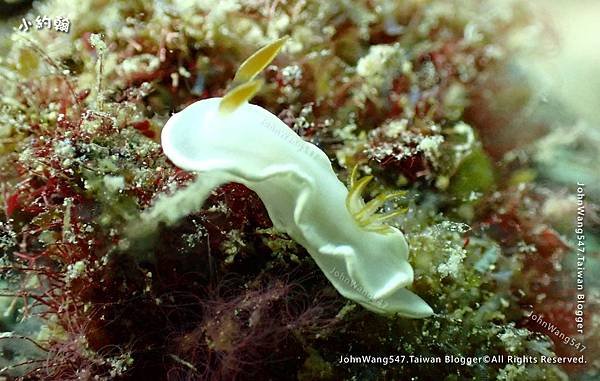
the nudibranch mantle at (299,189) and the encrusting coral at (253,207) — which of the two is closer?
the nudibranch mantle at (299,189)

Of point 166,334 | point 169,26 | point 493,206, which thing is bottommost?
point 166,334

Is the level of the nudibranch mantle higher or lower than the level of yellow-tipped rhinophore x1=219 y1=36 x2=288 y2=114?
lower

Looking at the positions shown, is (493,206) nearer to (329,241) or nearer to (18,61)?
(329,241)

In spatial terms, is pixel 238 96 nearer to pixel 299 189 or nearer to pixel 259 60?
pixel 259 60

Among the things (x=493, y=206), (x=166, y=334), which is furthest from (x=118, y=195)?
(x=493, y=206)

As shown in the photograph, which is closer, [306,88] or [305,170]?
[305,170]

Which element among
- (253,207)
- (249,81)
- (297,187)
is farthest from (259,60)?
(253,207)
